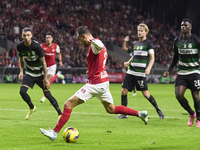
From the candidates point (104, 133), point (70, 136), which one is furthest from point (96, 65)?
point (104, 133)

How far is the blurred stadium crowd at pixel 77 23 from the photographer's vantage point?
1336 inches

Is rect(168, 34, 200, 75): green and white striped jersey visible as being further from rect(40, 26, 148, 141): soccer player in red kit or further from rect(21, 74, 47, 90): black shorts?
rect(21, 74, 47, 90): black shorts

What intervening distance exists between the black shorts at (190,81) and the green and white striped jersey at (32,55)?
11.0 feet

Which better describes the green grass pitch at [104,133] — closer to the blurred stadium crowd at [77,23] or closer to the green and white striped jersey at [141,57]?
the green and white striped jersey at [141,57]

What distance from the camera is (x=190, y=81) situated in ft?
27.3

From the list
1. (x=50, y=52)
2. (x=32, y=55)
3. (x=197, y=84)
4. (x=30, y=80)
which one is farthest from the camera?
(x=50, y=52)

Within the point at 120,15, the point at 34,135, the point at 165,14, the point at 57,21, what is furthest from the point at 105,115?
the point at 165,14

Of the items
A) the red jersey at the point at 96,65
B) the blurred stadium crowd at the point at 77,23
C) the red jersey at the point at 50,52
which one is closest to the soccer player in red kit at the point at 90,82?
the red jersey at the point at 96,65

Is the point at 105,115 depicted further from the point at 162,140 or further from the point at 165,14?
the point at 165,14

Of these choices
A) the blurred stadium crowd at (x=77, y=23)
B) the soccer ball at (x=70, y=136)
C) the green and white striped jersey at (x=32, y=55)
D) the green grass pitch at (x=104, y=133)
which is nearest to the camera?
the green grass pitch at (x=104, y=133)

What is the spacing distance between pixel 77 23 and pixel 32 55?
3000cm

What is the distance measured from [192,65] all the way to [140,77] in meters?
2.06

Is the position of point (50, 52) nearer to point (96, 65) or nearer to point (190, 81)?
point (190, 81)

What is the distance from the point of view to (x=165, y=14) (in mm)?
48031
